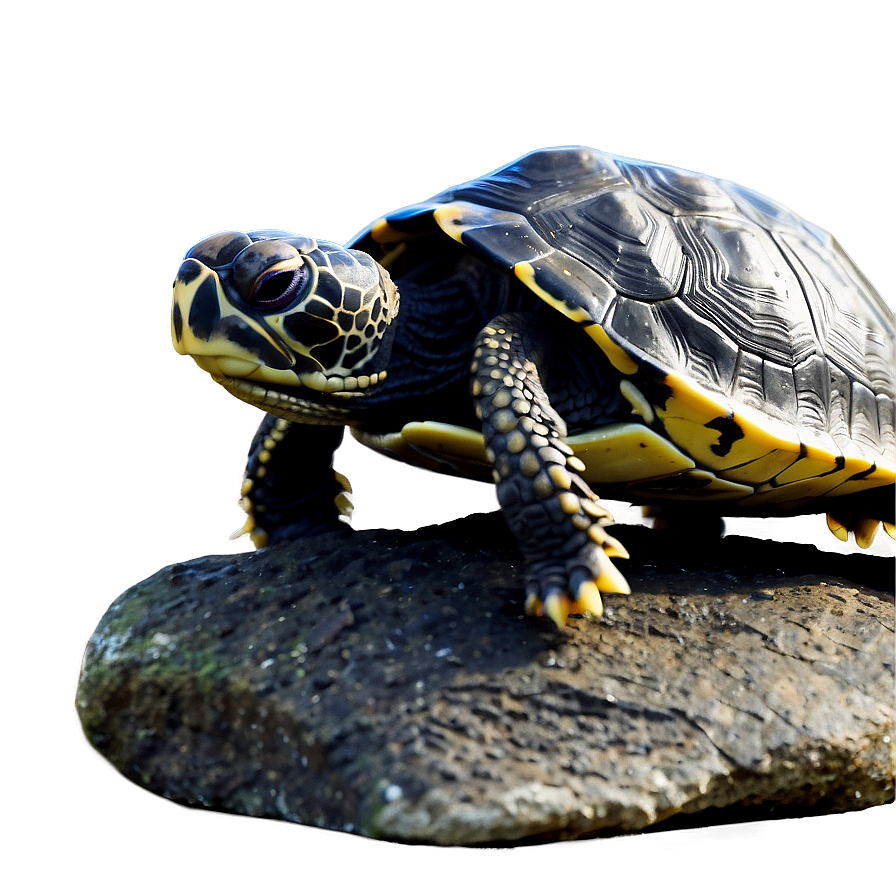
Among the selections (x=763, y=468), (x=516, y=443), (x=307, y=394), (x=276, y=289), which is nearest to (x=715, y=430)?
(x=763, y=468)

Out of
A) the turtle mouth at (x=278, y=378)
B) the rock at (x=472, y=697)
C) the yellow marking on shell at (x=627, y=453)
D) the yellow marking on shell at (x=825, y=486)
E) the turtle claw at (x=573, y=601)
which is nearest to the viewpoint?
the rock at (x=472, y=697)

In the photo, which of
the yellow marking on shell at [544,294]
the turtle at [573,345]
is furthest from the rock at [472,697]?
the yellow marking on shell at [544,294]

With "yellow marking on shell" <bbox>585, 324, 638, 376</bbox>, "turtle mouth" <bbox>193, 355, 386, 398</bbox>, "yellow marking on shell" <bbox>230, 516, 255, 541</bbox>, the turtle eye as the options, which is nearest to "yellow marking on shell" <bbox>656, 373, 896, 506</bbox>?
"yellow marking on shell" <bbox>585, 324, 638, 376</bbox>

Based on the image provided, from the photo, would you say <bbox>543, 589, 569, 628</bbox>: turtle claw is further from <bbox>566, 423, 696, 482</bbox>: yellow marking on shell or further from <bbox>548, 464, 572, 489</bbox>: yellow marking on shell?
<bbox>566, 423, 696, 482</bbox>: yellow marking on shell

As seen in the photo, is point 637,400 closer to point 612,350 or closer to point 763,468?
point 612,350

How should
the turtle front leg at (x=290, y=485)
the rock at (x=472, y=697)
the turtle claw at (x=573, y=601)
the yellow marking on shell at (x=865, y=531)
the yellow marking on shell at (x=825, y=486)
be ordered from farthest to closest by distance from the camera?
the yellow marking on shell at (x=865, y=531) < the turtle front leg at (x=290, y=485) < the yellow marking on shell at (x=825, y=486) < the turtle claw at (x=573, y=601) < the rock at (x=472, y=697)

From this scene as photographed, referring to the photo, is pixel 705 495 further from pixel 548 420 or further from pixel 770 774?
pixel 770 774

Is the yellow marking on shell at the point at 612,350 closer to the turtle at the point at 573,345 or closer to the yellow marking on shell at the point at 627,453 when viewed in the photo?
the turtle at the point at 573,345
